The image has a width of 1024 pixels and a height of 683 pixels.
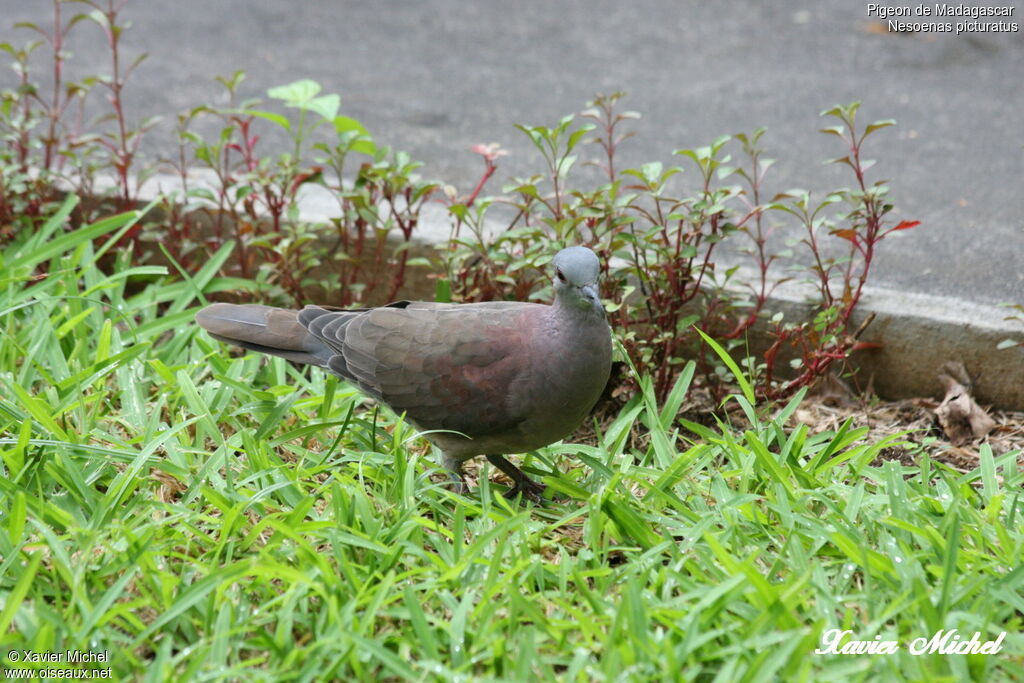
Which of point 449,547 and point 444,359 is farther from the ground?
point 444,359

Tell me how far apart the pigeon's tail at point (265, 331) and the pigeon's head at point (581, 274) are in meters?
0.97

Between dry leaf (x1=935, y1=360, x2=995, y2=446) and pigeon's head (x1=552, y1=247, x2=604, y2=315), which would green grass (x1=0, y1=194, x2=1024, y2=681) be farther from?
pigeon's head (x1=552, y1=247, x2=604, y2=315)

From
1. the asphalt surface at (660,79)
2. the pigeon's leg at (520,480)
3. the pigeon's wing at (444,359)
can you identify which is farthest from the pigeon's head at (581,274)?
the asphalt surface at (660,79)

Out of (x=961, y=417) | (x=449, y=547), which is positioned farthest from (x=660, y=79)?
(x=449, y=547)

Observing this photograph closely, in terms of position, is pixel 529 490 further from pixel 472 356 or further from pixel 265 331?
pixel 265 331

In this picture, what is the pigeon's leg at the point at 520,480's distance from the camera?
3.23 metres

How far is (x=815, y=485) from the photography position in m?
2.98

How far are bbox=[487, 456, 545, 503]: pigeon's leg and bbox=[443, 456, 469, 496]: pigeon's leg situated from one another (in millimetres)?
110

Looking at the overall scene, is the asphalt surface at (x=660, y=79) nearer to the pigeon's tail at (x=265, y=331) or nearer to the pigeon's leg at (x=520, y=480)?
the pigeon's leg at (x=520, y=480)

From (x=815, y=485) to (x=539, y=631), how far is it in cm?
104

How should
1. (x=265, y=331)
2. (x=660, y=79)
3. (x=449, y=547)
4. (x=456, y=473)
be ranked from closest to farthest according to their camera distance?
(x=449, y=547) < (x=456, y=473) < (x=265, y=331) < (x=660, y=79)

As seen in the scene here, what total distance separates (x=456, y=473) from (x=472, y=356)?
42 cm

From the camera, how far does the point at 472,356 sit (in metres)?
3.05

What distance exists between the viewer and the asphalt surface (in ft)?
16.3
